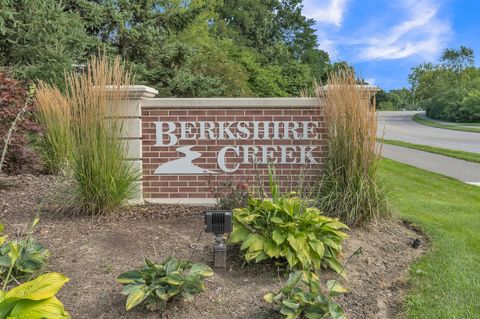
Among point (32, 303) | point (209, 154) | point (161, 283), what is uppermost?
point (209, 154)

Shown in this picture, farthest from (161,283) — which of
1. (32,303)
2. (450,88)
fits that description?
(450,88)

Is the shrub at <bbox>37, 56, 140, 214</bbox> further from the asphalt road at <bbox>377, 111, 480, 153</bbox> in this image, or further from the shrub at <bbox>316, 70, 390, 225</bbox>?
the asphalt road at <bbox>377, 111, 480, 153</bbox>

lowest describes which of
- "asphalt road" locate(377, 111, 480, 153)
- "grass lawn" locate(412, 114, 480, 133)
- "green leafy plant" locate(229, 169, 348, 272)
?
"asphalt road" locate(377, 111, 480, 153)

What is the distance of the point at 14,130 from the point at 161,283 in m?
4.29

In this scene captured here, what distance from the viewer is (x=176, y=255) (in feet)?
11.8

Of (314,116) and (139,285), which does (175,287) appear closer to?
(139,285)

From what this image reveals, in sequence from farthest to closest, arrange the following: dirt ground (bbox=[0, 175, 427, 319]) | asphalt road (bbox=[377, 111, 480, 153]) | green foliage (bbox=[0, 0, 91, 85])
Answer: asphalt road (bbox=[377, 111, 480, 153]), green foliage (bbox=[0, 0, 91, 85]), dirt ground (bbox=[0, 175, 427, 319])

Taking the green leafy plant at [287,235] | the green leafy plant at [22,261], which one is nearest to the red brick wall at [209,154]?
the green leafy plant at [287,235]

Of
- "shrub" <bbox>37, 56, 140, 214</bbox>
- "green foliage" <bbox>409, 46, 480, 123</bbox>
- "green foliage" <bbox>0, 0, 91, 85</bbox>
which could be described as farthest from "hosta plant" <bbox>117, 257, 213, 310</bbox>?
"green foliage" <bbox>409, 46, 480, 123</bbox>

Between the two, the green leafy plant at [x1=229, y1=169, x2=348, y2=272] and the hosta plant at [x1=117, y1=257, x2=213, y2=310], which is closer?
the hosta plant at [x1=117, y1=257, x2=213, y2=310]

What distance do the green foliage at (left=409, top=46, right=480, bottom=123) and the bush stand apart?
4121cm

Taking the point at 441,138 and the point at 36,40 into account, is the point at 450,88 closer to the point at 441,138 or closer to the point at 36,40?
the point at 441,138

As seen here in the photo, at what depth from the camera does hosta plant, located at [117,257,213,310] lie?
2.62 m

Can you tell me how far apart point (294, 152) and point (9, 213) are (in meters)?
3.27
